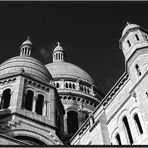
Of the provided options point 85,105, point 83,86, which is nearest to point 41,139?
point 85,105

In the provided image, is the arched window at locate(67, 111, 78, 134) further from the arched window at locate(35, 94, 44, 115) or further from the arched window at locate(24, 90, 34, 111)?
the arched window at locate(24, 90, 34, 111)

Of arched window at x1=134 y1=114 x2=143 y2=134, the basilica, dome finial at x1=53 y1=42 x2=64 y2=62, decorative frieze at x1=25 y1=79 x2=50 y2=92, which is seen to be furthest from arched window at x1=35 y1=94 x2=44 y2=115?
dome finial at x1=53 y1=42 x2=64 y2=62

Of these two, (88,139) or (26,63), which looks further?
(26,63)

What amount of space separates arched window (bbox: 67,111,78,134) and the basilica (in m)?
8.47

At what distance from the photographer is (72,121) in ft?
115

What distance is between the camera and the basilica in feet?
55.8

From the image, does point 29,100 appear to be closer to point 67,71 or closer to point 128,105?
point 128,105

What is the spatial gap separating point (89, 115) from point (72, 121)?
541 inches

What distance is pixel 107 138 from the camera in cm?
1814

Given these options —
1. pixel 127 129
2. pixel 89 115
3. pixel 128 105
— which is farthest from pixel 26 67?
pixel 127 129

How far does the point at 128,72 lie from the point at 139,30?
344cm

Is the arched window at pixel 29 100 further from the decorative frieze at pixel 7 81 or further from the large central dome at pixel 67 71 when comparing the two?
the large central dome at pixel 67 71

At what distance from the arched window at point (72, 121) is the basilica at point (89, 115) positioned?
8.47 meters

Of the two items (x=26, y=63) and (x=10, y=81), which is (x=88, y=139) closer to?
(x=10, y=81)
